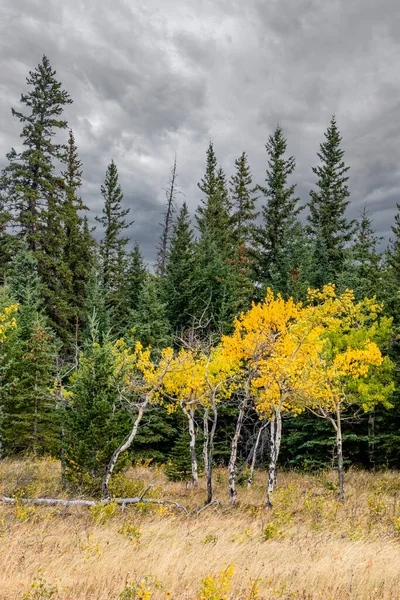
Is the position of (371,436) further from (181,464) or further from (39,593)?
(39,593)

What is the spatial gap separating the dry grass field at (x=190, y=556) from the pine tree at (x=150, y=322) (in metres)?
13.6

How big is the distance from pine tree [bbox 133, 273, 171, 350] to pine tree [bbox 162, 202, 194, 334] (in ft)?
7.87

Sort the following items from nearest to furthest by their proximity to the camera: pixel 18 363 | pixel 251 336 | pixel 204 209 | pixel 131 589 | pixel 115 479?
pixel 131 589 < pixel 115 479 < pixel 251 336 < pixel 18 363 < pixel 204 209

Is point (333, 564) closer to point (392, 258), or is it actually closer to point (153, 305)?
point (153, 305)

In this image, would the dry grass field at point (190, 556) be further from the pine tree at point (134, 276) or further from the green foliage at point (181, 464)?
the pine tree at point (134, 276)

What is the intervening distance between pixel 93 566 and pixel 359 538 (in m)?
6.20

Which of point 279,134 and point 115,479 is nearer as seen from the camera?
point 115,479

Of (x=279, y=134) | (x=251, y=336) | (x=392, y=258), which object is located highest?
(x=279, y=134)

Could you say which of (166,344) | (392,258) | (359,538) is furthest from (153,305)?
(359,538)

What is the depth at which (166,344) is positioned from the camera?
25.6 m

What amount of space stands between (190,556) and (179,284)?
75.6 feet

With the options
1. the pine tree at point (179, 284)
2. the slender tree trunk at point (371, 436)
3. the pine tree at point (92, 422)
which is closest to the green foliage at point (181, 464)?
the pine tree at point (92, 422)

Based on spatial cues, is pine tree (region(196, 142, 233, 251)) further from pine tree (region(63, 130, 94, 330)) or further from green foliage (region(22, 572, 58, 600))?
green foliage (region(22, 572, 58, 600))

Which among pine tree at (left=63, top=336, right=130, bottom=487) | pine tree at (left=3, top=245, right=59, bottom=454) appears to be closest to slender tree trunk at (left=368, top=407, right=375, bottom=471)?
pine tree at (left=63, top=336, right=130, bottom=487)
